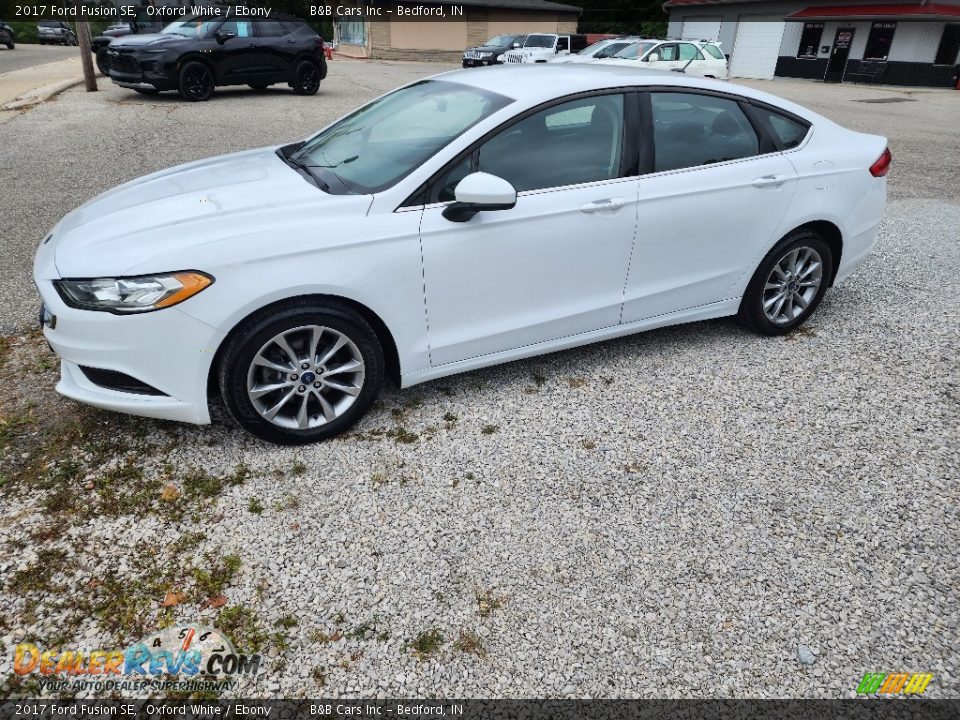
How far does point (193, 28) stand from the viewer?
44.5ft

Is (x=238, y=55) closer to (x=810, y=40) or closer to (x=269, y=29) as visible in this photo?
(x=269, y=29)

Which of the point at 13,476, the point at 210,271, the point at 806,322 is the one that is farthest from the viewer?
the point at 806,322

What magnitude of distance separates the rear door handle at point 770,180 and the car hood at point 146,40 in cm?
1289

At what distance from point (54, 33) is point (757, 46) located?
40930 mm

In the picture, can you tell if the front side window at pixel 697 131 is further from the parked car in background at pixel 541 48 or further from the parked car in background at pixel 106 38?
the parked car in background at pixel 541 48

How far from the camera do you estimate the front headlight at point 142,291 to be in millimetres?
2688

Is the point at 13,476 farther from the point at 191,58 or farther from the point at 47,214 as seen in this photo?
the point at 191,58

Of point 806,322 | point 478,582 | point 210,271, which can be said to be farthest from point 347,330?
point 806,322

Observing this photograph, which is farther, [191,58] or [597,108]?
[191,58]

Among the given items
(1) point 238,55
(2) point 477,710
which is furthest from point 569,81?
(1) point 238,55

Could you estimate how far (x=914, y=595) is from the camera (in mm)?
2451

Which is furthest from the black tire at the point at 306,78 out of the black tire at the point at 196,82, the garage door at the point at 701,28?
the garage door at the point at 701,28

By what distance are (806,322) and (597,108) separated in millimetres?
2251

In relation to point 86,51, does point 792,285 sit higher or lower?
lower
